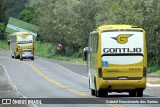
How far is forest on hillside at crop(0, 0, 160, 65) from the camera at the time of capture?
→ 5381cm

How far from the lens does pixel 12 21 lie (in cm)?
12344

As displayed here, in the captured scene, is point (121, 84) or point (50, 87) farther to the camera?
point (50, 87)

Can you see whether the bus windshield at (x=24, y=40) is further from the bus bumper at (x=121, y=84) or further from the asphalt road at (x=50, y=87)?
the bus bumper at (x=121, y=84)

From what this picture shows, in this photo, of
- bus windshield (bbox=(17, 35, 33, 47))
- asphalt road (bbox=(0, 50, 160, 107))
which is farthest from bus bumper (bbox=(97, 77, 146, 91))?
bus windshield (bbox=(17, 35, 33, 47))

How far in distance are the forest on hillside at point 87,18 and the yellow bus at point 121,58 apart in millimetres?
26709

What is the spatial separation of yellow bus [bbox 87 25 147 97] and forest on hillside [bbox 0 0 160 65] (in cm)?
2671

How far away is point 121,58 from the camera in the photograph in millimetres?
26641

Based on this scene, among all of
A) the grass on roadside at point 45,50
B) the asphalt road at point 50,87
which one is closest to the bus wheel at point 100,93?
the asphalt road at point 50,87

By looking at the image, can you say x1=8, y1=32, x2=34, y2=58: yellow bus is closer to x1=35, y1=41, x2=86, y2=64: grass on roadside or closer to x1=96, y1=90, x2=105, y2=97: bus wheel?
A: x1=35, y1=41, x2=86, y2=64: grass on roadside

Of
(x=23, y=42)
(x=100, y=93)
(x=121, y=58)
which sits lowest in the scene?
(x=100, y=93)

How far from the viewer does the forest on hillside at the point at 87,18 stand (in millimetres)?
53812

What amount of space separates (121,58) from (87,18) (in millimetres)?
50786

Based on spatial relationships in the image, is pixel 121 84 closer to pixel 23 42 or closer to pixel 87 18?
pixel 87 18

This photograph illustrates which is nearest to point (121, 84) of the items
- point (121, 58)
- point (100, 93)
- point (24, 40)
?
point (121, 58)
